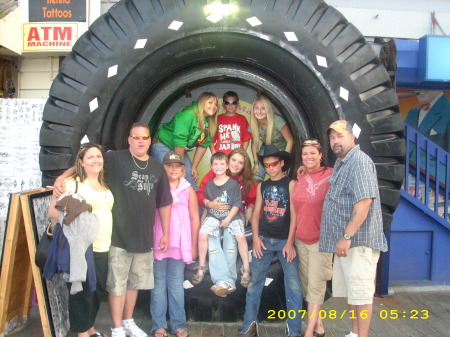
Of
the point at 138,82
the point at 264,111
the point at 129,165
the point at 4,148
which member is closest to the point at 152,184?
the point at 129,165

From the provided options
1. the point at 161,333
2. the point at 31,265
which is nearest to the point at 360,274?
the point at 161,333

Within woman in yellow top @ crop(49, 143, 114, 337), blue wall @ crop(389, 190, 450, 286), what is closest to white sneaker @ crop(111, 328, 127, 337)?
woman in yellow top @ crop(49, 143, 114, 337)

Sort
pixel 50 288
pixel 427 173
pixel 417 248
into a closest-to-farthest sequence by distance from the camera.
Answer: pixel 50 288
pixel 427 173
pixel 417 248

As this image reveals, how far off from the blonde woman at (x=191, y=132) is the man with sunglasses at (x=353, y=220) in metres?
1.03

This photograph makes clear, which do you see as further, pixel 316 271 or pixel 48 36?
pixel 48 36

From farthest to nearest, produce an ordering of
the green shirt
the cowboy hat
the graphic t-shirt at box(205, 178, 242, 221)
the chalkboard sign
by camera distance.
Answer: the green shirt, the graphic t-shirt at box(205, 178, 242, 221), the cowboy hat, the chalkboard sign

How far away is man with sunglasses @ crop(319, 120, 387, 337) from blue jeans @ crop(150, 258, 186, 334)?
1.00m

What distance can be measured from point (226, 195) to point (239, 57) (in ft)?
3.10

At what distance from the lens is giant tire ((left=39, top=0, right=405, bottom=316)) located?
9.01 ft

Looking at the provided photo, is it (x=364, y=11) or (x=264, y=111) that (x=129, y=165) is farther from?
(x=364, y=11)

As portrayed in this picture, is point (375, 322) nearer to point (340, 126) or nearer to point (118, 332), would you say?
point (340, 126)

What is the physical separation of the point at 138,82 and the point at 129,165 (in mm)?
557

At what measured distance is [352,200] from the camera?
2588 mm
